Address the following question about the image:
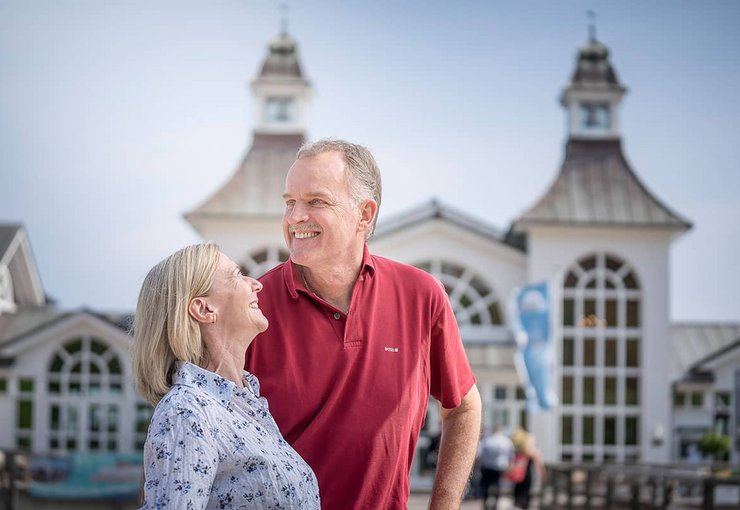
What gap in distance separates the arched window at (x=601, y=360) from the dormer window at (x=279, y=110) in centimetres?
898

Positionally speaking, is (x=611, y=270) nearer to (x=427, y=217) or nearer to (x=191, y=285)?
(x=427, y=217)

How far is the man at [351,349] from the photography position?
2830 mm

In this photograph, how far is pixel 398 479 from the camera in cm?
292

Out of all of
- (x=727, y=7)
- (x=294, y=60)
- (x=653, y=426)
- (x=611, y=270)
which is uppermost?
(x=727, y=7)

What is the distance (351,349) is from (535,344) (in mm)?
22577

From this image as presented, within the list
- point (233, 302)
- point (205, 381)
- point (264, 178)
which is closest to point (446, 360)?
point (233, 302)

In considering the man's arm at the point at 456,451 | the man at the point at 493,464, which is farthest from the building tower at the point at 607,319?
the man's arm at the point at 456,451

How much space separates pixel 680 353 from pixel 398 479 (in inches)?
1236

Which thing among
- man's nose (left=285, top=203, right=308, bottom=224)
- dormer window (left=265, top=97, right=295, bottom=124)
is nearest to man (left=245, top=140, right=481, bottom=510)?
man's nose (left=285, top=203, right=308, bottom=224)

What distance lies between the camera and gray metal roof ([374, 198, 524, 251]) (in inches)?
1177

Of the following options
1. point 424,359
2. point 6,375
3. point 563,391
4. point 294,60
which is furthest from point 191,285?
point 294,60

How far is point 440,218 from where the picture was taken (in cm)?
2978

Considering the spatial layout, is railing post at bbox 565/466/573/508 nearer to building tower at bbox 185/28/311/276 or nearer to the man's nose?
the man's nose

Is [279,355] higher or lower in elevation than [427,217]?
lower
